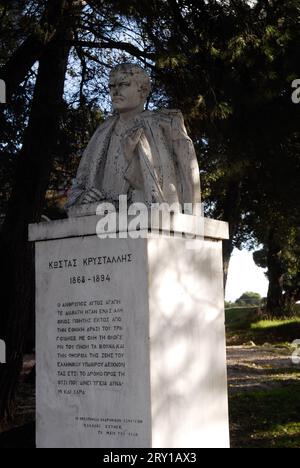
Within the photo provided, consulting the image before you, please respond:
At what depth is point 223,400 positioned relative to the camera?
19.8ft

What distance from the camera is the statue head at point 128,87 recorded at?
602cm

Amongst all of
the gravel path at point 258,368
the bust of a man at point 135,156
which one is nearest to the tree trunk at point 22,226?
the bust of a man at point 135,156

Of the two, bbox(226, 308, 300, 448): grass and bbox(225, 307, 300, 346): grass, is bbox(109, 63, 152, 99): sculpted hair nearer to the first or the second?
bbox(226, 308, 300, 448): grass

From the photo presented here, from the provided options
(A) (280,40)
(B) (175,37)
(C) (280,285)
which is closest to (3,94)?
(B) (175,37)

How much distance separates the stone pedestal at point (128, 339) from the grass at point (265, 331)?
15.9 meters

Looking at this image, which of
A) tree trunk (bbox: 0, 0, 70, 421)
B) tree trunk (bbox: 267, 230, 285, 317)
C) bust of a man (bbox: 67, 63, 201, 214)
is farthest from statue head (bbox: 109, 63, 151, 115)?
tree trunk (bbox: 267, 230, 285, 317)

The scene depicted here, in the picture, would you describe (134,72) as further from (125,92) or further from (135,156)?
(135,156)

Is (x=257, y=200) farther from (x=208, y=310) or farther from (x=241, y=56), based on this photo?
(x=208, y=310)

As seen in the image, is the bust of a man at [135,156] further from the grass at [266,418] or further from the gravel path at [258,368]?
the gravel path at [258,368]

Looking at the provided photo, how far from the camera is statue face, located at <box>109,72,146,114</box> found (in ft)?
19.8

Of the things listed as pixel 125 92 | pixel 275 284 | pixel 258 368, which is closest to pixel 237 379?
pixel 258 368

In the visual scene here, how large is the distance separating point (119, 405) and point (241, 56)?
5632mm

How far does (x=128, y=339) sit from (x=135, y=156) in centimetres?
146

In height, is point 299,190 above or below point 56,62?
below
